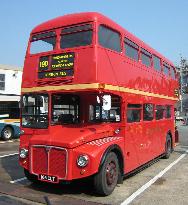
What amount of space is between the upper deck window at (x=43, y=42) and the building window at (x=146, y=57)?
2974 millimetres

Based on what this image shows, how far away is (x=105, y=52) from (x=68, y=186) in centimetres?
323

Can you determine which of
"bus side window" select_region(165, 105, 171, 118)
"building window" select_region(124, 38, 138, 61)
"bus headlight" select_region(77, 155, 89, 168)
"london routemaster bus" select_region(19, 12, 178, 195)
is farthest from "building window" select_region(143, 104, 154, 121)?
"bus headlight" select_region(77, 155, 89, 168)

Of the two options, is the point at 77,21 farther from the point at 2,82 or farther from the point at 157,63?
the point at 2,82

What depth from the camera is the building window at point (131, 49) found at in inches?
357

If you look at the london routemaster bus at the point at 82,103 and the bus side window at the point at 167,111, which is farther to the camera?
the bus side window at the point at 167,111

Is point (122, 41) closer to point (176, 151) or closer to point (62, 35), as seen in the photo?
point (62, 35)

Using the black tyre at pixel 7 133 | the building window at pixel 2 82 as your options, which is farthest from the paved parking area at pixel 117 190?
the building window at pixel 2 82

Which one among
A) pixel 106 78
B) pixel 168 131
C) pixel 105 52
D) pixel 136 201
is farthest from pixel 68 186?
pixel 168 131

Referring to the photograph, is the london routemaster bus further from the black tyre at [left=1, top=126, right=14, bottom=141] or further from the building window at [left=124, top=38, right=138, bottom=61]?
the black tyre at [left=1, top=126, right=14, bottom=141]

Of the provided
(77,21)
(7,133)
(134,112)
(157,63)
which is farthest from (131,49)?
(7,133)

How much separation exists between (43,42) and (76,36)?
37.2 inches

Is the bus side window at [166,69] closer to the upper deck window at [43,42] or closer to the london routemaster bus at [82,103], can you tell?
the london routemaster bus at [82,103]

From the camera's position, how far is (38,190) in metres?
8.03

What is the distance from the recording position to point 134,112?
30.8 feet
